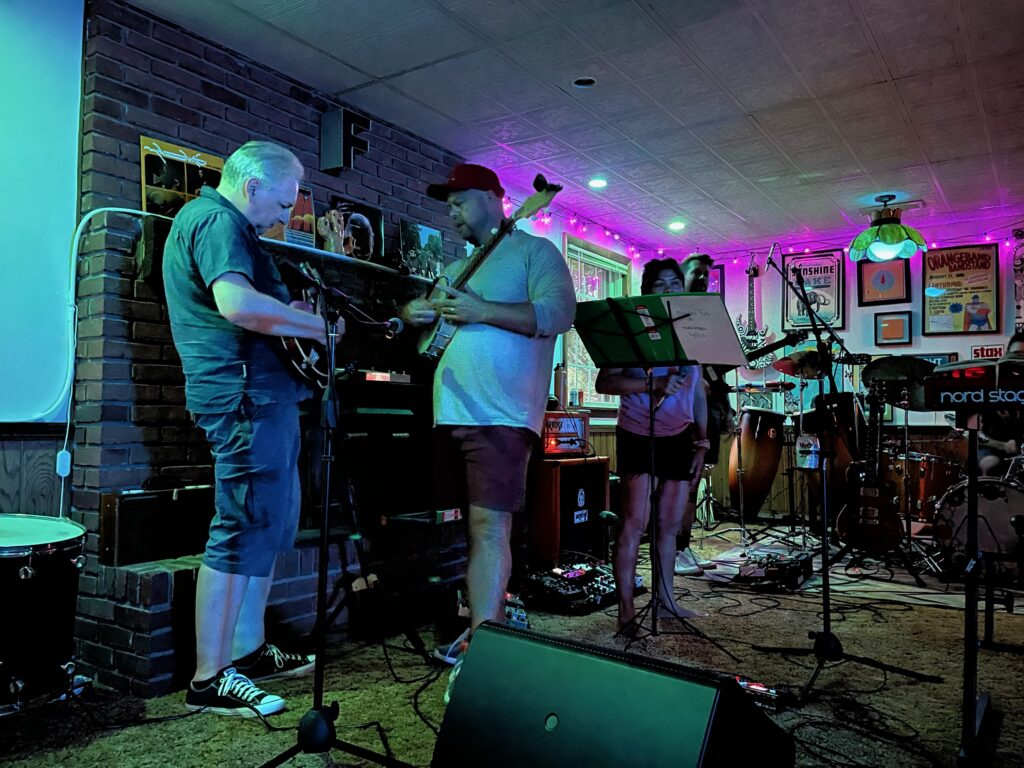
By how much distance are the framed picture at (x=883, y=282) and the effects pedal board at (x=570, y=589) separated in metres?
5.23

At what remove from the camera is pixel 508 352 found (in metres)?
2.22

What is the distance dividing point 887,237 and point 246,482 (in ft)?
19.6

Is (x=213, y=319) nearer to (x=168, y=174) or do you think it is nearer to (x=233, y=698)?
(x=233, y=698)

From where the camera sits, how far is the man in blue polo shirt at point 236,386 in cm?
217

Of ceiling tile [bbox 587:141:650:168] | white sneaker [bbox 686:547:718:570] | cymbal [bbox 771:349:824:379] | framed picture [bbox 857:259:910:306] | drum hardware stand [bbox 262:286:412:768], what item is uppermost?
ceiling tile [bbox 587:141:650:168]

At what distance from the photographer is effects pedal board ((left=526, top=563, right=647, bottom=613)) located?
3510 millimetres

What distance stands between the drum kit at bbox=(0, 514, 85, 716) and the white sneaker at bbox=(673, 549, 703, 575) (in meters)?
3.60

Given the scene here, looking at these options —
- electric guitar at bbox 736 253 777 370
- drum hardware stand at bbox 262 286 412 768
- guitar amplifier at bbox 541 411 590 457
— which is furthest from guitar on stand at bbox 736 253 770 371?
drum hardware stand at bbox 262 286 412 768

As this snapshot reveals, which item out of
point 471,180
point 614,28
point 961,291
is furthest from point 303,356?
point 961,291

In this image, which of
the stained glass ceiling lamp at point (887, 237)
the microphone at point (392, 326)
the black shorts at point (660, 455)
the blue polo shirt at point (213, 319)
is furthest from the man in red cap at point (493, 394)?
the stained glass ceiling lamp at point (887, 237)

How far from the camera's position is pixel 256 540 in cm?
226

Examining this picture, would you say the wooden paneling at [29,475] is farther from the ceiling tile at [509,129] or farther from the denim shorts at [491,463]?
the ceiling tile at [509,129]

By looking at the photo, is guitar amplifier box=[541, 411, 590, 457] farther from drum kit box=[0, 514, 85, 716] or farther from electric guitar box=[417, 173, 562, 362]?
drum kit box=[0, 514, 85, 716]

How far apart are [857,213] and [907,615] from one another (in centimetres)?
Result: 415
